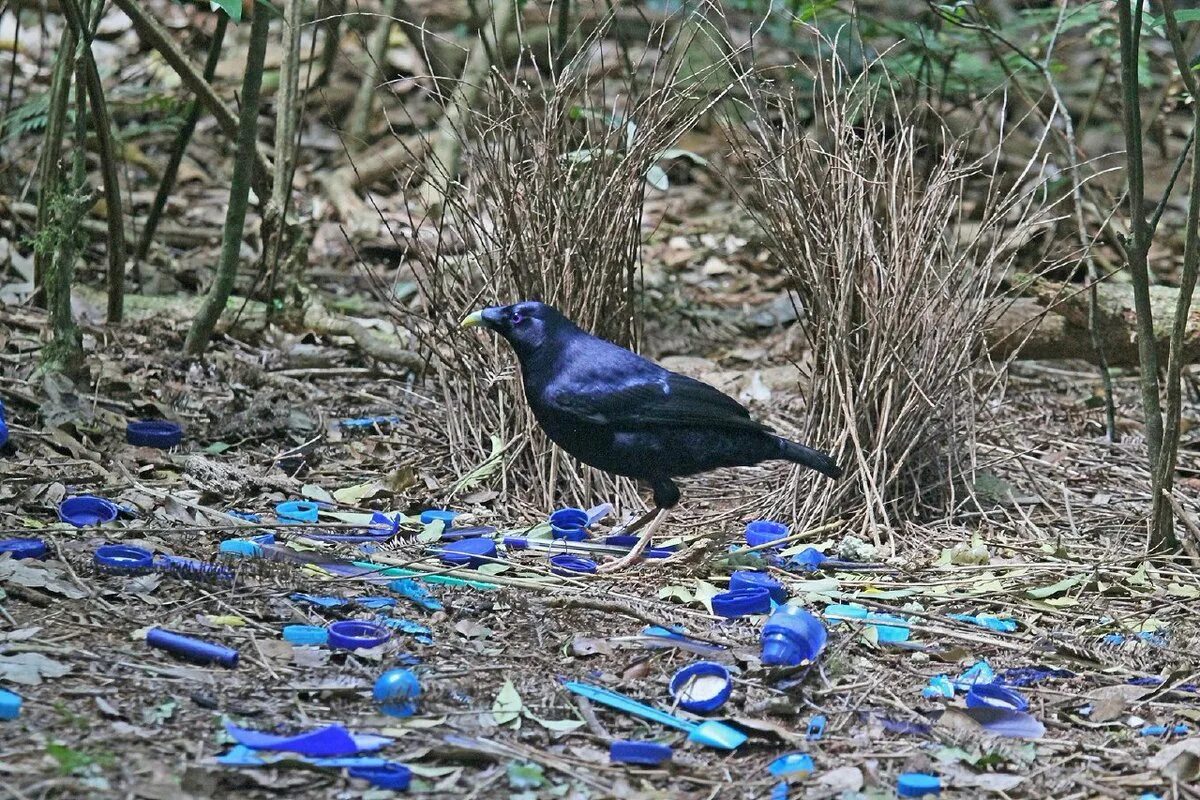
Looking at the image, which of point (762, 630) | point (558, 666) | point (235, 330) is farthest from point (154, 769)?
point (235, 330)

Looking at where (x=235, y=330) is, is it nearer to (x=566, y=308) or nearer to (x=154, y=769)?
(x=566, y=308)

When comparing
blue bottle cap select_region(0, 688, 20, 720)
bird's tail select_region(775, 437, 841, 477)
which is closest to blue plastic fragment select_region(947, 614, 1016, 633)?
bird's tail select_region(775, 437, 841, 477)

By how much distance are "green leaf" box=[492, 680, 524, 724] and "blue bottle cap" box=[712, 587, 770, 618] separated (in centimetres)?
75

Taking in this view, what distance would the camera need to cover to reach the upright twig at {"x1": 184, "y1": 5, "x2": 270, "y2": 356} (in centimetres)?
482

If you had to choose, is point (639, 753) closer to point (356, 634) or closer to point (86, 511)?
point (356, 634)

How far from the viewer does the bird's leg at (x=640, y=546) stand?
369cm

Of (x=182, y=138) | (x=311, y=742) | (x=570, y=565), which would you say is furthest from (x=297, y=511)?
(x=182, y=138)

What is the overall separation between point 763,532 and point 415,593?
3.89 ft

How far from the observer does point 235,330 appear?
18.4 feet

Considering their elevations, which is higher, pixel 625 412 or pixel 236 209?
pixel 236 209

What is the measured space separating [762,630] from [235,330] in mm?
3186

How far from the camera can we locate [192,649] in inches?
108

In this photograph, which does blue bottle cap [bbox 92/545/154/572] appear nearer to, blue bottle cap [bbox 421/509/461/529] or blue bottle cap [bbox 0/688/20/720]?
blue bottle cap [bbox 0/688/20/720]

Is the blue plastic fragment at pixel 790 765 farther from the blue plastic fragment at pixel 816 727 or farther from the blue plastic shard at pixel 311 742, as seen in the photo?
the blue plastic shard at pixel 311 742
